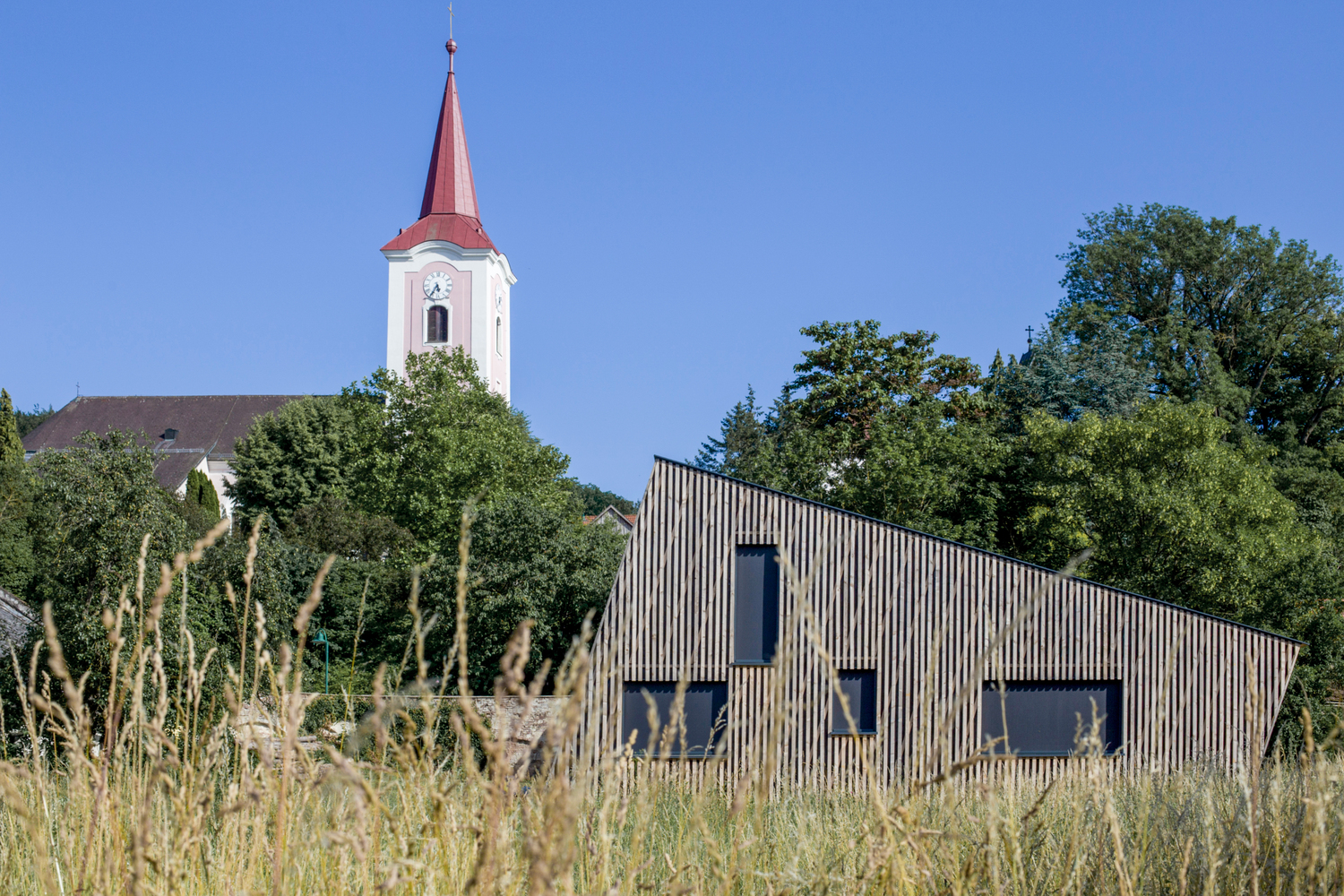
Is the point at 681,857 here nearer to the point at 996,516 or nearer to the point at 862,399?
the point at 996,516

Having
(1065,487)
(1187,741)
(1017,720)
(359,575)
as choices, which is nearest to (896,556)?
(1017,720)

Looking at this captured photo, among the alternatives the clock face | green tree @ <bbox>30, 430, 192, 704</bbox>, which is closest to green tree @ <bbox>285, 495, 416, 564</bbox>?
green tree @ <bbox>30, 430, 192, 704</bbox>

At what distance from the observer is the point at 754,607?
1552 cm

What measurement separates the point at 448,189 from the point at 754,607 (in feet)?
140

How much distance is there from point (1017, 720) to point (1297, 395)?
22.7 meters

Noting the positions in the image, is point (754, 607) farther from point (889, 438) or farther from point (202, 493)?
point (202, 493)

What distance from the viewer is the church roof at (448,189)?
5219cm

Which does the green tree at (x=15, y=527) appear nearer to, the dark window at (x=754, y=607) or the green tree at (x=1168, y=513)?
the dark window at (x=754, y=607)

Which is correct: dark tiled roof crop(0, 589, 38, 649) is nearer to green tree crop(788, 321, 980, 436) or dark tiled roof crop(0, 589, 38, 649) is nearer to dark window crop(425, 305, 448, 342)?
green tree crop(788, 321, 980, 436)

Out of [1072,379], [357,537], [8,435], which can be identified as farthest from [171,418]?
[1072,379]

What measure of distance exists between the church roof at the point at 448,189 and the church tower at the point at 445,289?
2.3 inches

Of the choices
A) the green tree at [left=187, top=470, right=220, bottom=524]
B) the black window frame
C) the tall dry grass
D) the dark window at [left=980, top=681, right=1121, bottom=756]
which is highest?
the green tree at [left=187, top=470, right=220, bottom=524]

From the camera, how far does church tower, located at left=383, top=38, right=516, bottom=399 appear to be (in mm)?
50438

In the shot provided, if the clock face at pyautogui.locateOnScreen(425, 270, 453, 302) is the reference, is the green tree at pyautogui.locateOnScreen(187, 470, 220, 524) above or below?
below
